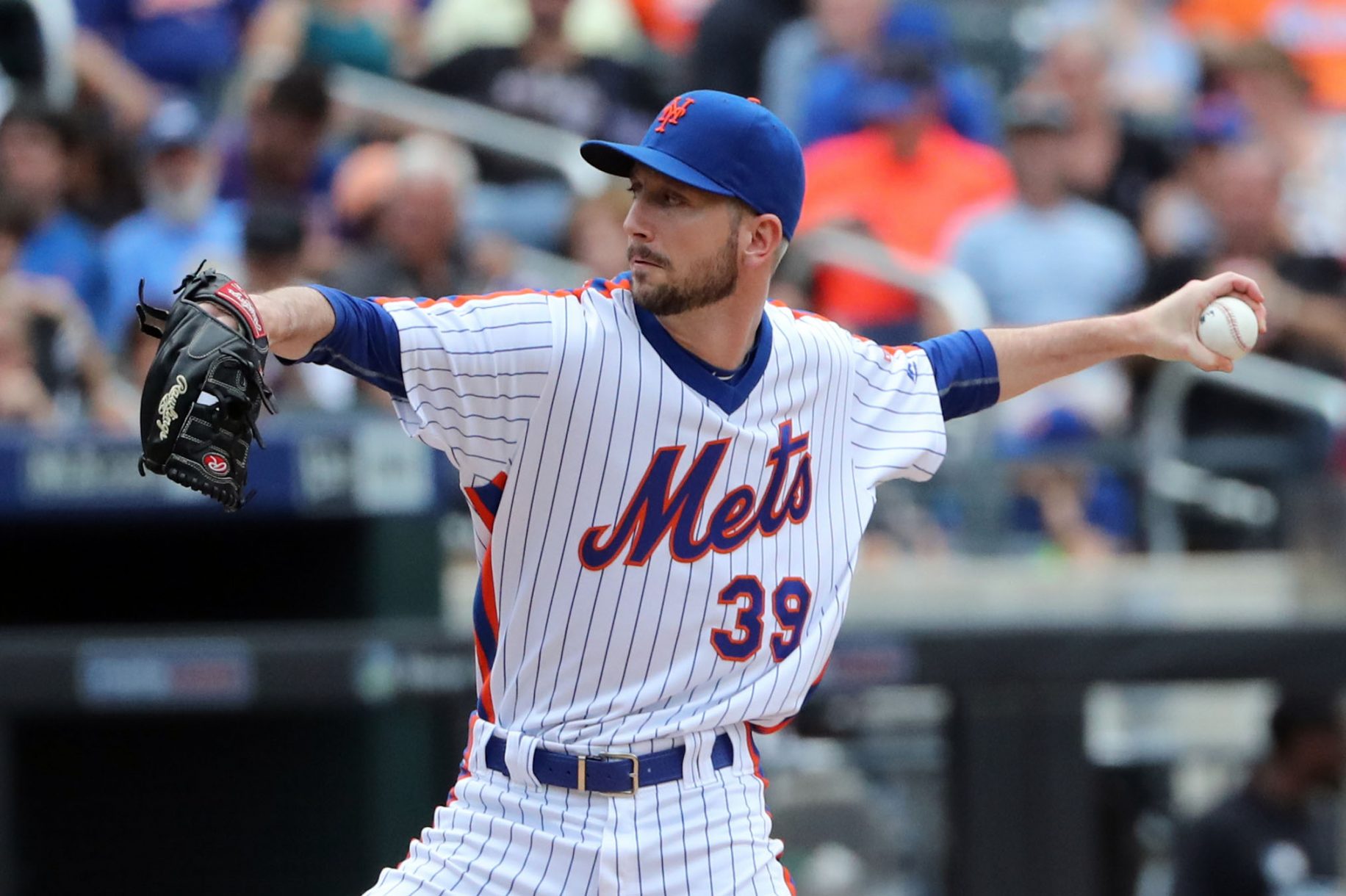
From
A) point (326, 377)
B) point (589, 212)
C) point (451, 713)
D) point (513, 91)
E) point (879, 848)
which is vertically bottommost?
point (879, 848)

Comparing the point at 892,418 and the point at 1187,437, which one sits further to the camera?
the point at 1187,437

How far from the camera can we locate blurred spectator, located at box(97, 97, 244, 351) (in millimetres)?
6363

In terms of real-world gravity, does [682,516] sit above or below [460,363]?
below

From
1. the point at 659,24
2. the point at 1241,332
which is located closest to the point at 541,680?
the point at 1241,332

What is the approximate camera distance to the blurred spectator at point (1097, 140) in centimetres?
802

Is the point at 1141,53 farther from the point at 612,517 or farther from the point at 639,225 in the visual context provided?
the point at 612,517

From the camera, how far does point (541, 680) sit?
3.03m

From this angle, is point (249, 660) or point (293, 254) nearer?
point (249, 660)

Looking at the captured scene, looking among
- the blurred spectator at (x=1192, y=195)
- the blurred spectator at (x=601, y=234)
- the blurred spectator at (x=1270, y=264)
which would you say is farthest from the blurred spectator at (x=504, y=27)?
the blurred spectator at (x=1270, y=264)

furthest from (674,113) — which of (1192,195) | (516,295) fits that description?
(1192,195)

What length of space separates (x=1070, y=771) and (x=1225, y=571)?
122 cm

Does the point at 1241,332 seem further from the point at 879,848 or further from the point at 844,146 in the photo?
the point at 844,146

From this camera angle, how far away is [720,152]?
3045 millimetres

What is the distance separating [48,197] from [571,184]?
1823 millimetres
